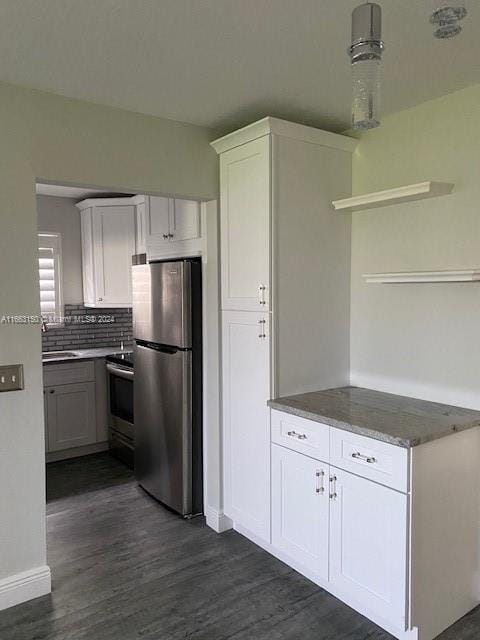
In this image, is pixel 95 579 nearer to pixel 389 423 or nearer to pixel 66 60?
pixel 389 423

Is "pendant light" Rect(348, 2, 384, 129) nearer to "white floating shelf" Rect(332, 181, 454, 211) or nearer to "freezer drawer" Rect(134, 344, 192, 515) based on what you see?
"white floating shelf" Rect(332, 181, 454, 211)

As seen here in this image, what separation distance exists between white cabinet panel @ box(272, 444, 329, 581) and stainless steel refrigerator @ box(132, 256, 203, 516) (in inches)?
28.1

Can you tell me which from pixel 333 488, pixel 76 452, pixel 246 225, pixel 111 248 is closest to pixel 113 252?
pixel 111 248

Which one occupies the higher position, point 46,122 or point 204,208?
point 46,122

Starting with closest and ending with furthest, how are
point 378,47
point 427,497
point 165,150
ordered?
point 378,47 → point 427,497 → point 165,150

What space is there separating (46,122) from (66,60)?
1.33 feet

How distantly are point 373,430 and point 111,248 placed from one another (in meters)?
3.19

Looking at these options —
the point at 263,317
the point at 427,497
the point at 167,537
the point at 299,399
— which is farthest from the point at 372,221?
the point at 167,537

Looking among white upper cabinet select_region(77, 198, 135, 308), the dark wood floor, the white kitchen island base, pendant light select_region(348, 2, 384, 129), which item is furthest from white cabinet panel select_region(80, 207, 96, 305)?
pendant light select_region(348, 2, 384, 129)

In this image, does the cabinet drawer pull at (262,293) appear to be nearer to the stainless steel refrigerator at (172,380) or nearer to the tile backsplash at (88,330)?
the stainless steel refrigerator at (172,380)

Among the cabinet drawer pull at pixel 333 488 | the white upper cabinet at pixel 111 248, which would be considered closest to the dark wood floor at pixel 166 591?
the cabinet drawer pull at pixel 333 488

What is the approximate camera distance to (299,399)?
261 centimetres

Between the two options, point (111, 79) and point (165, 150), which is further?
point (165, 150)

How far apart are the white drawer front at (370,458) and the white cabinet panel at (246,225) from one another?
0.80 metres
